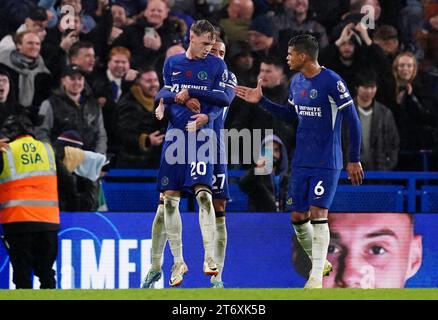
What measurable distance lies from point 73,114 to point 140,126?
0.78 meters

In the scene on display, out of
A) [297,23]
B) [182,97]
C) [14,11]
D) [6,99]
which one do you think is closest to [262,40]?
[297,23]

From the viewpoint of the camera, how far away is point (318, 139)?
12.3m

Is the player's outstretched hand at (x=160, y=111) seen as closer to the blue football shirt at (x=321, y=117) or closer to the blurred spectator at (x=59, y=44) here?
the blue football shirt at (x=321, y=117)

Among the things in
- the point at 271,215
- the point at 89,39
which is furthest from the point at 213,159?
the point at 89,39

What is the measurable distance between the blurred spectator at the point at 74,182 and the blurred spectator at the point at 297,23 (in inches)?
118

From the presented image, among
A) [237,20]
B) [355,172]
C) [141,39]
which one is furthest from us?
[237,20]

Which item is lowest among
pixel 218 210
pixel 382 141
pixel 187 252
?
pixel 187 252

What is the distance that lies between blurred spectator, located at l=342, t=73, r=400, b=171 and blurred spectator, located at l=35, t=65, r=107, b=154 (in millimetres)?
2913

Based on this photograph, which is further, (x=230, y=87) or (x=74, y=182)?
(x=74, y=182)

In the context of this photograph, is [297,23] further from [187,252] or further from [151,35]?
[187,252]

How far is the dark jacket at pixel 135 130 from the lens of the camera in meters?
15.1

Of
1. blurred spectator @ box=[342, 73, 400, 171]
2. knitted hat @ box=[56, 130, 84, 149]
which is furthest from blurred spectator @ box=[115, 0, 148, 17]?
blurred spectator @ box=[342, 73, 400, 171]

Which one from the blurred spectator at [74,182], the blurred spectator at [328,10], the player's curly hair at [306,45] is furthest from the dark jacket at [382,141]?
the player's curly hair at [306,45]

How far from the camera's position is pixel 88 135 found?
1502 cm
